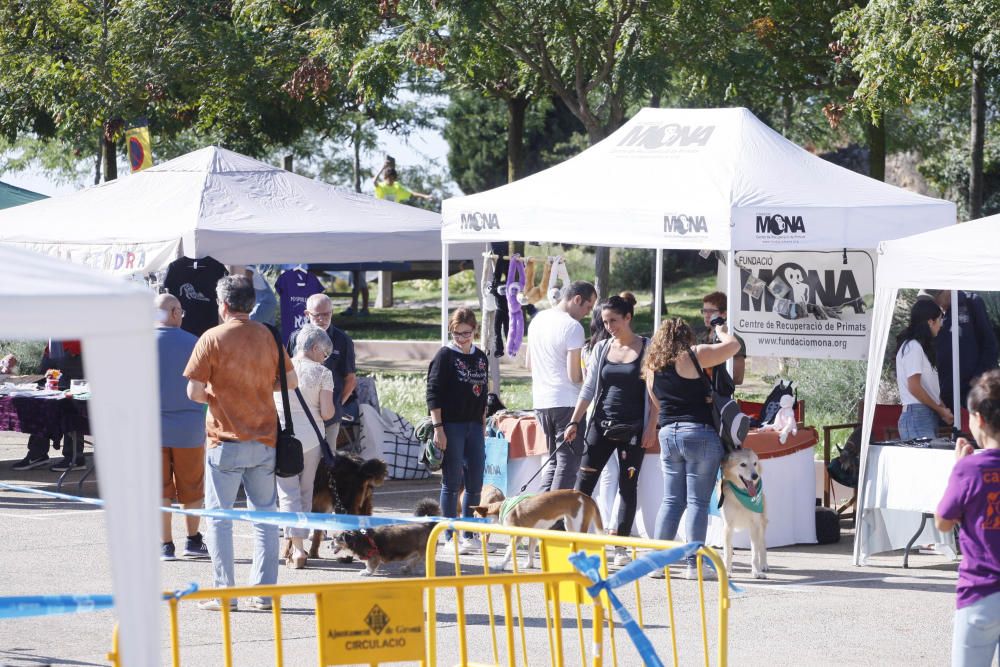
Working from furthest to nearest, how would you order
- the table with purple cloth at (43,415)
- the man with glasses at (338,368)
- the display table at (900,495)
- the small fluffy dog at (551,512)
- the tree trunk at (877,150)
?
the tree trunk at (877,150)
the table with purple cloth at (43,415)
the man with glasses at (338,368)
the display table at (900,495)
the small fluffy dog at (551,512)

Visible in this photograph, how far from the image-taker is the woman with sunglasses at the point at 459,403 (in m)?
8.91

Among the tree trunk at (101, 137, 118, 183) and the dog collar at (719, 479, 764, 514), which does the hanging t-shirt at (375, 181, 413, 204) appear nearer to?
the tree trunk at (101, 137, 118, 183)

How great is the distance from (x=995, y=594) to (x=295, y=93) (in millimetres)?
17174

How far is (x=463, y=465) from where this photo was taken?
912cm

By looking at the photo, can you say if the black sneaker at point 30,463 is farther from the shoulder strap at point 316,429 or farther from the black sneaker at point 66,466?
the shoulder strap at point 316,429

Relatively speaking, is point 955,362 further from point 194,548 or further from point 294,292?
point 294,292

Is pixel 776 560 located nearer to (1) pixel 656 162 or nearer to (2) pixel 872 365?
(2) pixel 872 365

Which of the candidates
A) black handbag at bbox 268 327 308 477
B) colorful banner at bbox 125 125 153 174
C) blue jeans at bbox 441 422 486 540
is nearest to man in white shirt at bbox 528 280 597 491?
blue jeans at bbox 441 422 486 540

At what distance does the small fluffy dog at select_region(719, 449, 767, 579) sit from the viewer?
8500 millimetres

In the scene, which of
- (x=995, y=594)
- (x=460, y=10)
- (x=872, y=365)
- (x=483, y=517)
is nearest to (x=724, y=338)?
(x=872, y=365)

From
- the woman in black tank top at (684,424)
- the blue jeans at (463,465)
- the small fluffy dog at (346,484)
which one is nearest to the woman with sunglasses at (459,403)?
the blue jeans at (463,465)

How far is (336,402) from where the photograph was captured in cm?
984

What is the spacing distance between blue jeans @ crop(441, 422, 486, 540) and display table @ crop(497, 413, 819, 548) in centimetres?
92

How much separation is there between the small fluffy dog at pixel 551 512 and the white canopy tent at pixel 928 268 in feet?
6.09
